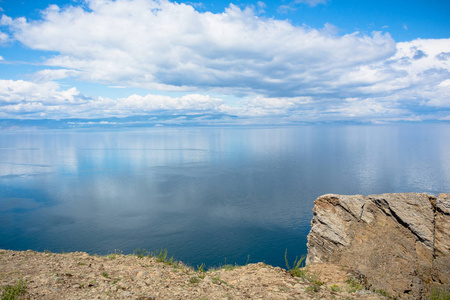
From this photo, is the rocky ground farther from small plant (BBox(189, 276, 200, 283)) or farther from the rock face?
the rock face

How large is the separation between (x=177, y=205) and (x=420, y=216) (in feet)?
142

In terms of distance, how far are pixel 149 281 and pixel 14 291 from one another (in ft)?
14.6

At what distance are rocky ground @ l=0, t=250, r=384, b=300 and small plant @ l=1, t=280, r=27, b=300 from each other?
11cm

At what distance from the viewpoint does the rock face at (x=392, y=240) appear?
45.9ft

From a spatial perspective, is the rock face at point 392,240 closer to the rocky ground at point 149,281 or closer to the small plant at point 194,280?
the rocky ground at point 149,281

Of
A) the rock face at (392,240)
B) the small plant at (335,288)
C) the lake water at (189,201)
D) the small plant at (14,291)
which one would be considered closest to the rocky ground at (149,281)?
the small plant at (335,288)

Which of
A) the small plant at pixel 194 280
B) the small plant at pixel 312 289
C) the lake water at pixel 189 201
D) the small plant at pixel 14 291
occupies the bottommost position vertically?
the lake water at pixel 189 201

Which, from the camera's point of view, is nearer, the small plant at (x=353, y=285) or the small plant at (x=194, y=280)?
the small plant at (x=194, y=280)

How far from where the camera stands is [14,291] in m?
8.97

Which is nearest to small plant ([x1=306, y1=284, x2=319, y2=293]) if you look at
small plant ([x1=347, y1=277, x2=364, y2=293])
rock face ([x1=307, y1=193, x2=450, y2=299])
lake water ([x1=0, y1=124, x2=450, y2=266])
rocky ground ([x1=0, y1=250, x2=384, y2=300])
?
rocky ground ([x1=0, y1=250, x2=384, y2=300])

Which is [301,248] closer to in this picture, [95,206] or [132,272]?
[132,272]

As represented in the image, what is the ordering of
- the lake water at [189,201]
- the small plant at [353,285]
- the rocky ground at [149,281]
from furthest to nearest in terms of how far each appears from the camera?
1. the lake water at [189,201]
2. the small plant at [353,285]
3. the rocky ground at [149,281]

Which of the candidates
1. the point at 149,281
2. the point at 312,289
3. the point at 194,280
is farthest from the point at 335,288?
the point at 149,281

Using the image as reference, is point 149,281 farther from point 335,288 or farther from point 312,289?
point 335,288
